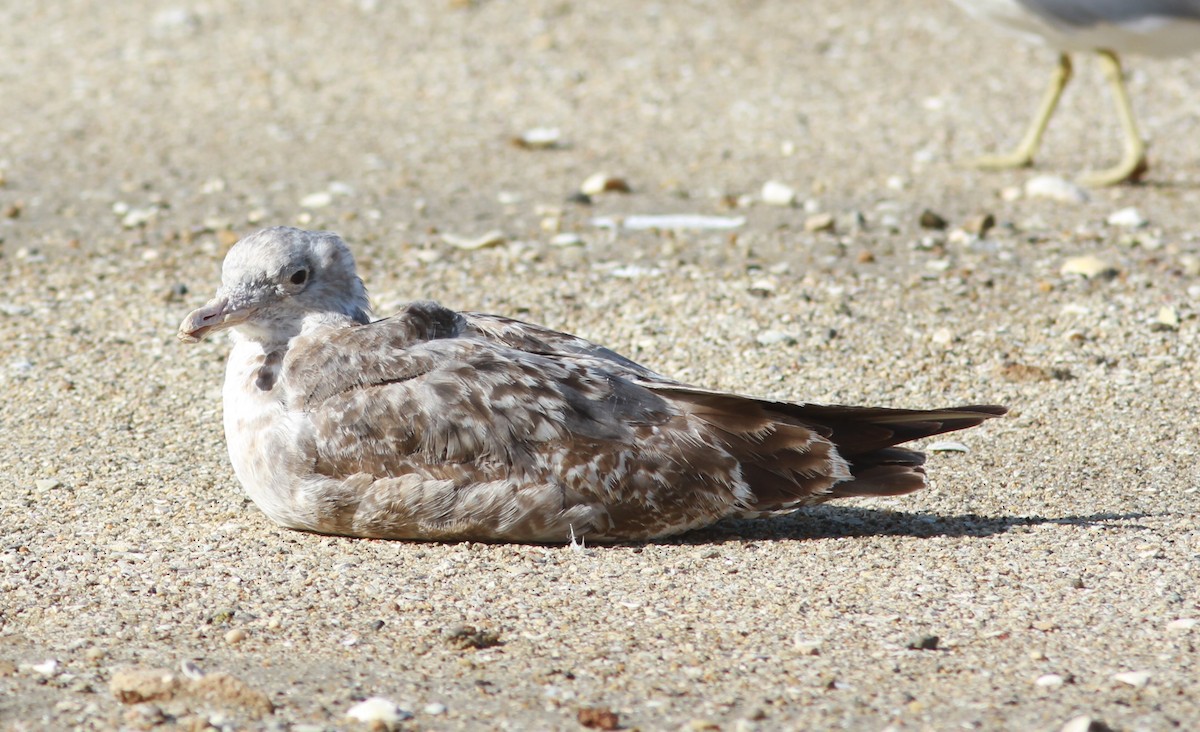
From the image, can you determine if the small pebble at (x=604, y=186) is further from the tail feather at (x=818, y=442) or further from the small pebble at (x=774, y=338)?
the tail feather at (x=818, y=442)

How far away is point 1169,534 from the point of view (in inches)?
181

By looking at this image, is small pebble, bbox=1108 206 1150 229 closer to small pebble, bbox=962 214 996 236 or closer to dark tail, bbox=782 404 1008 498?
small pebble, bbox=962 214 996 236

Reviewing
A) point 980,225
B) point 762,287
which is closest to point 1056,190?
point 980,225

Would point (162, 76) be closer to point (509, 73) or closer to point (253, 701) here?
point (509, 73)

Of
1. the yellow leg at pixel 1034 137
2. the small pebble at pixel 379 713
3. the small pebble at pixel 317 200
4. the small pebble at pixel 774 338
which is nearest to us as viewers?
the small pebble at pixel 379 713

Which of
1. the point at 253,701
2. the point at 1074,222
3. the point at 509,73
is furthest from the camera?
the point at 509,73

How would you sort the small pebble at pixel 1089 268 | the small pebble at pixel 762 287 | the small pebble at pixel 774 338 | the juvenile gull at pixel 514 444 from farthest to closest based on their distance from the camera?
the small pebble at pixel 1089 268, the small pebble at pixel 762 287, the small pebble at pixel 774 338, the juvenile gull at pixel 514 444

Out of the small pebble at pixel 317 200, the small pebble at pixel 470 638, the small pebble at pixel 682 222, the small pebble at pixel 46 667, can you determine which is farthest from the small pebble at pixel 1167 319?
the small pebble at pixel 46 667

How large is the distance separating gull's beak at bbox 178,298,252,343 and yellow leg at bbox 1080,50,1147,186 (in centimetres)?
596

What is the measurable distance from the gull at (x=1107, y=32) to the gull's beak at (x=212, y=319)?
5.90m

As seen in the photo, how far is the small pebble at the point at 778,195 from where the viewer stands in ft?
28.5

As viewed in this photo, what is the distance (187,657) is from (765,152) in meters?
6.68

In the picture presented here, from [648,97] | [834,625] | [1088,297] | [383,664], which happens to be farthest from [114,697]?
[648,97]

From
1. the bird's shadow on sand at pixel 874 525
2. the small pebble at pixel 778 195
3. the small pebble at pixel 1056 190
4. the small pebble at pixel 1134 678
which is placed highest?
the small pebble at pixel 1056 190
